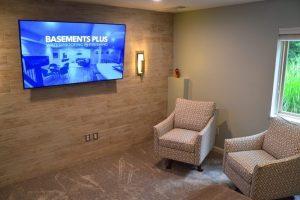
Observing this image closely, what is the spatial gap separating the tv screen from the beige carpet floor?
123 cm

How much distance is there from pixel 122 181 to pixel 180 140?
3.01 feet

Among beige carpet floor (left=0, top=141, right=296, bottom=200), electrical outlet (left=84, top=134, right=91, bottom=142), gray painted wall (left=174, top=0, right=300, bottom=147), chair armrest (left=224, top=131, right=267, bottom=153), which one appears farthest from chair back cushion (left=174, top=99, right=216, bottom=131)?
electrical outlet (left=84, top=134, right=91, bottom=142)

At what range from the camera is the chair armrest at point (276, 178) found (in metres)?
2.73

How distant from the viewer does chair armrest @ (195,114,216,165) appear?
352 centimetres

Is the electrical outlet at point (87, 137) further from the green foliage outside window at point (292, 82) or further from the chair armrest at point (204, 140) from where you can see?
the green foliage outside window at point (292, 82)

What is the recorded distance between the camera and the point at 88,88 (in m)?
3.92

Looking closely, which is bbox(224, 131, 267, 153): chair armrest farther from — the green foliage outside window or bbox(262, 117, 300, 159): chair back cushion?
the green foliage outside window

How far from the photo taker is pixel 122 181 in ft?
11.4

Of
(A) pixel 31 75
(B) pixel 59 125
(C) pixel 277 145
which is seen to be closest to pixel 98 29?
(A) pixel 31 75

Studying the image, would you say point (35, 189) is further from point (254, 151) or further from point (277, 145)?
point (277, 145)

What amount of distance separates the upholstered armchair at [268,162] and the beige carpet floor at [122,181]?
47 cm

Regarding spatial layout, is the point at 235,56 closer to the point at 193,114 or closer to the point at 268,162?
the point at 193,114

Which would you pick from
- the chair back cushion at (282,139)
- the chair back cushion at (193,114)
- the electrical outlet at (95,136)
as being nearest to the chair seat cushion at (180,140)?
the chair back cushion at (193,114)

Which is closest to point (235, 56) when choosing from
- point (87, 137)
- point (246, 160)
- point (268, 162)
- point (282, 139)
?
point (282, 139)
